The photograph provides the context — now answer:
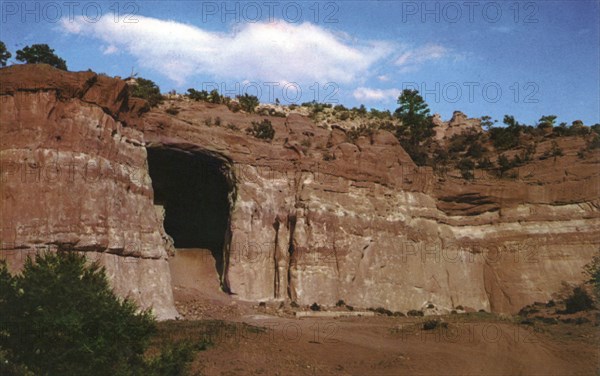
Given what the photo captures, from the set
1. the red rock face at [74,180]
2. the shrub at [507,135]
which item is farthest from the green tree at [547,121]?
the red rock face at [74,180]

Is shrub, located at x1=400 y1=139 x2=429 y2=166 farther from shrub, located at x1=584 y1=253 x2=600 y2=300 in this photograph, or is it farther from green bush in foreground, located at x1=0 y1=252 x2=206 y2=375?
green bush in foreground, located at x1=0 y1=252 x2=206 y2=375

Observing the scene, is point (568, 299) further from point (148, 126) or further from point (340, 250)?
point (148, 126)

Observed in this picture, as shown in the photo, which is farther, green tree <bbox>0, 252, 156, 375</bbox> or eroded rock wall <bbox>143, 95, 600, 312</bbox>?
eroded rock wall <bbox>143, 95, 600, 312</bbox>

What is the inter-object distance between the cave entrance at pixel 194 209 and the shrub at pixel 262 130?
2947 mm

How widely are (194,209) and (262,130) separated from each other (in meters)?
6.72

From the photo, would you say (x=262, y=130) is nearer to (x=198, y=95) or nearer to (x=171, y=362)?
(x=198, y=95)

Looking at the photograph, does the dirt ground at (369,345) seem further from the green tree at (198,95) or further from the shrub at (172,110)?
the green tree at (198,95)

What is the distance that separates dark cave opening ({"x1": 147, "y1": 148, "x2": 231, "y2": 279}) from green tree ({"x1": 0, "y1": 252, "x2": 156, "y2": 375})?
19216mm

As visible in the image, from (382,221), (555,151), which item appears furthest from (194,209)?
(555,151)

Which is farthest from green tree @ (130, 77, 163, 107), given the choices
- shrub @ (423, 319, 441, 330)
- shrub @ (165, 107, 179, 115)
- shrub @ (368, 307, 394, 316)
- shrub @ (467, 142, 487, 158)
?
shrub @ (467, 142, 487, 158)

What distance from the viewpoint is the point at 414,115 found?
6072cm

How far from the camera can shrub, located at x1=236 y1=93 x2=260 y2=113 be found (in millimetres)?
45556

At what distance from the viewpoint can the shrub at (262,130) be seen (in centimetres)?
3534

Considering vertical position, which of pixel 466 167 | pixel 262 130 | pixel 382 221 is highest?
pixel 262 130
